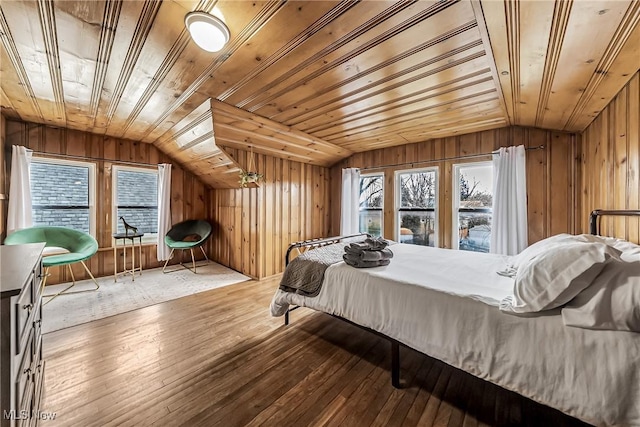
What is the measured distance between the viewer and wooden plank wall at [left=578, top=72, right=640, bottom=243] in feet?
5.82

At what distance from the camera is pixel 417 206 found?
419 centimetres

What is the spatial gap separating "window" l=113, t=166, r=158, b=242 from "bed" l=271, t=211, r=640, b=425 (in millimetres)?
4229

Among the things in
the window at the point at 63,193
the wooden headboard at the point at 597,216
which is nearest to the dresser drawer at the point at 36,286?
the window at the point at 63,193

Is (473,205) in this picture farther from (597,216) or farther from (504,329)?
(504,329)

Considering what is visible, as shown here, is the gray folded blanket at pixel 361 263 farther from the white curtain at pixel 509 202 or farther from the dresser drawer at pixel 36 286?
the white curtain at pixel 509 202

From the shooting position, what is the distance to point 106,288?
11.6 feet

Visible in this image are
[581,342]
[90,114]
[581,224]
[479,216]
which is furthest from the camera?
[479,216]

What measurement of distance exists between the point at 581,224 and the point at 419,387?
2881mm

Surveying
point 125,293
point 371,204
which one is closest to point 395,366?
point 371,204

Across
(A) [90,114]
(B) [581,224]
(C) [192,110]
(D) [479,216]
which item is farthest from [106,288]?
(B) [581,224]

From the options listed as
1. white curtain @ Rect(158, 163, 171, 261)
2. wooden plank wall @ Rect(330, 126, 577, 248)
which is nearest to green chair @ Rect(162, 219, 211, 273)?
white curtain @ Rect(158, 163, 171, 261)

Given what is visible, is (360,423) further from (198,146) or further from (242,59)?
(198,146)

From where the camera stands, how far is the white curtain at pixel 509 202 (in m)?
3.12

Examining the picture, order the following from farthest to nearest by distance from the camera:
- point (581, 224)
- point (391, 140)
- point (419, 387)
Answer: point (391, 140), point (581, 224), point (419, 387)
